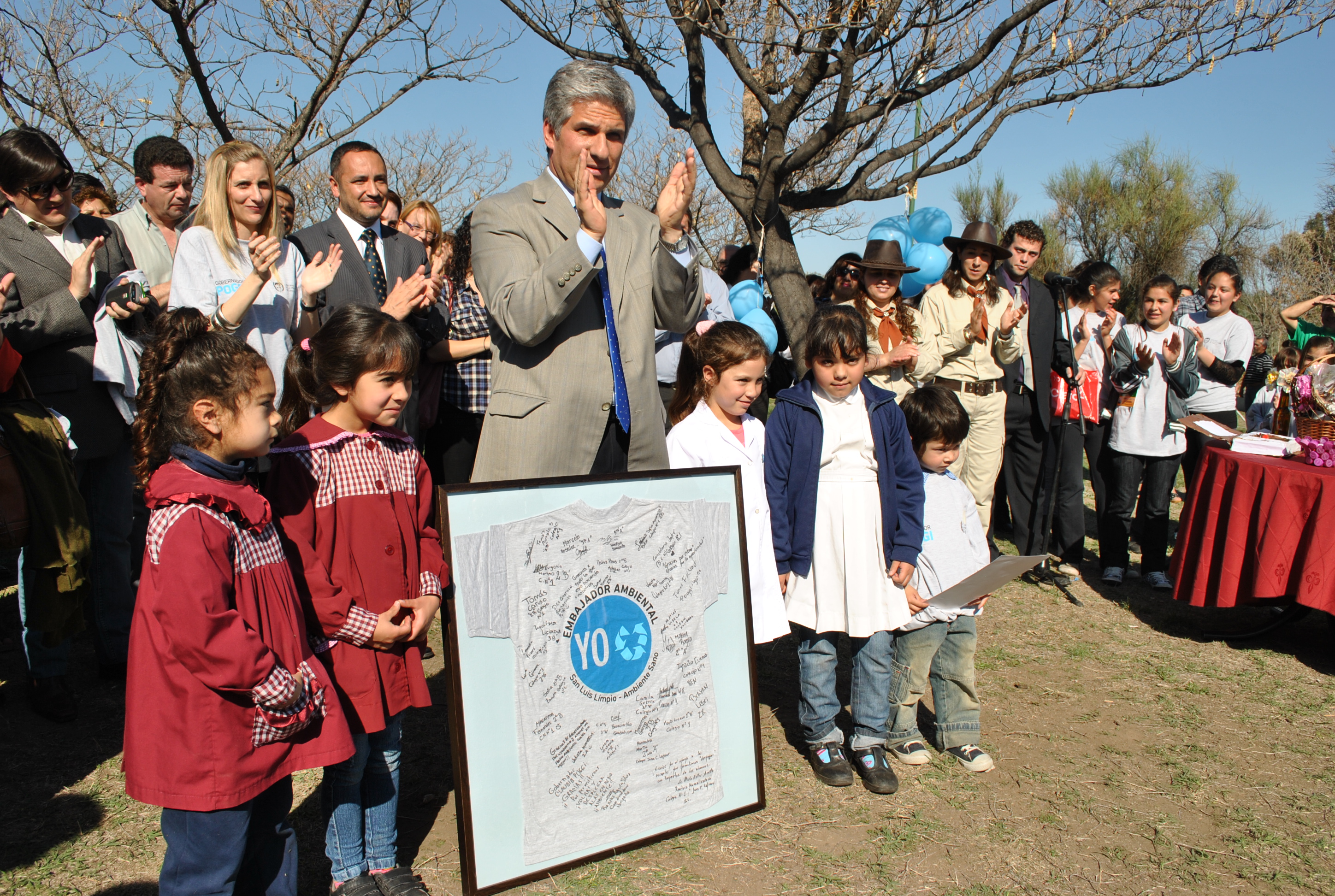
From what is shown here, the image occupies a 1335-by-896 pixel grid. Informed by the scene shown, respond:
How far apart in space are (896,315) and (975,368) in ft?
2.51

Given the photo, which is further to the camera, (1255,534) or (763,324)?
(763,324)

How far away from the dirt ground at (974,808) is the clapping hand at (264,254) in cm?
178

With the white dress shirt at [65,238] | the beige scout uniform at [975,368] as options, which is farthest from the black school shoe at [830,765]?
the white dress shirt at [65,238]

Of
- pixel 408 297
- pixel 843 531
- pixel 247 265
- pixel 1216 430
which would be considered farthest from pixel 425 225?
pixel 1216 430

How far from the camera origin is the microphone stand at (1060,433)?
5668mm

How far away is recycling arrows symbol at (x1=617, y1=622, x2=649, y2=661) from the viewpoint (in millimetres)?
2545

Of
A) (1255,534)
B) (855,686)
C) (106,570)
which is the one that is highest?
(106,570)

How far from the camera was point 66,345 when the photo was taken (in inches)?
132

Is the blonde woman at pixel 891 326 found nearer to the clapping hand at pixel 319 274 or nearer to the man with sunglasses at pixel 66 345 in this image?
the clapping hand at pixel 319 274

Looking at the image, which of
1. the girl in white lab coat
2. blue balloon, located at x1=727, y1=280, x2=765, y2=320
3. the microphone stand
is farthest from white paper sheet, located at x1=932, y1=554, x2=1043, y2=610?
blue balloon, located at x1=727, y1=280, x2=765, y2=320

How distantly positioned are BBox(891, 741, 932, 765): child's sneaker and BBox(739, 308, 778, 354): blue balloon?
2835 mm

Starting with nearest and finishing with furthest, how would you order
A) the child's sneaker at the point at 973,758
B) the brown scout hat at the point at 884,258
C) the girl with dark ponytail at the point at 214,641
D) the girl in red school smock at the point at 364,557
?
the girl with dark ponytail at the point at 214,641 → the girl in red school smock at the point at 364,557 → the child's sneaker at the point at 973,758 → the brown scout hat at the point at 884,258

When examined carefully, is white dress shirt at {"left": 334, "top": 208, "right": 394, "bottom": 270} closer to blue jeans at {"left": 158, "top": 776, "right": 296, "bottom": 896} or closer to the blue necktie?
the blue necktie

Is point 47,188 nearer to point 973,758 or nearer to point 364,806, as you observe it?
point 364,806
